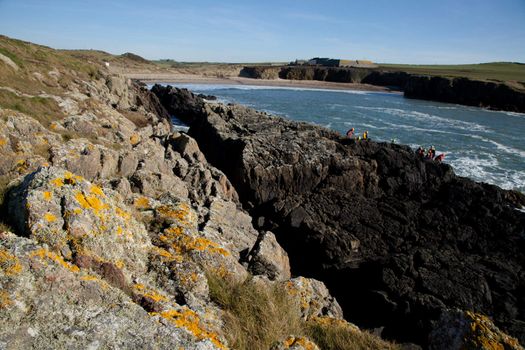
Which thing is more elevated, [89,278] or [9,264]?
[9,264]

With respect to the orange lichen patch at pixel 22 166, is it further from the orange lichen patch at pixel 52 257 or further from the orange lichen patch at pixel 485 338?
the orange lichen patch at pixel 485 338

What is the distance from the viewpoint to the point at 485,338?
520 cm

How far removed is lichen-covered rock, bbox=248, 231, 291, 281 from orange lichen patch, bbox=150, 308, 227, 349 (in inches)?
165

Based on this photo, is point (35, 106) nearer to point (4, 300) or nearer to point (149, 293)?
point (149, 293)

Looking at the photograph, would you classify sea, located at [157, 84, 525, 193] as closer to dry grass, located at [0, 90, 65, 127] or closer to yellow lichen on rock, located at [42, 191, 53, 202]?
dry grass, located at [0, 90, 65, 127]

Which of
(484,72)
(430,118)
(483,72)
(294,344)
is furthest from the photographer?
(483,72)

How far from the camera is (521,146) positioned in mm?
39844

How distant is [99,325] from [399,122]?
178 ft

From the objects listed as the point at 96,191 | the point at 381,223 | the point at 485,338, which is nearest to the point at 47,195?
the point at 96,191

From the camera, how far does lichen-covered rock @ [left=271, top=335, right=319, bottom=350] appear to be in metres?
3.97

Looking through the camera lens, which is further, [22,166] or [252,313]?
[22,166]

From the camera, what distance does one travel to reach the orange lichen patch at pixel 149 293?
13.8ft

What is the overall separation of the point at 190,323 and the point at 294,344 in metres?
1.27

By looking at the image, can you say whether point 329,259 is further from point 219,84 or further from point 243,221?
point 219,84
